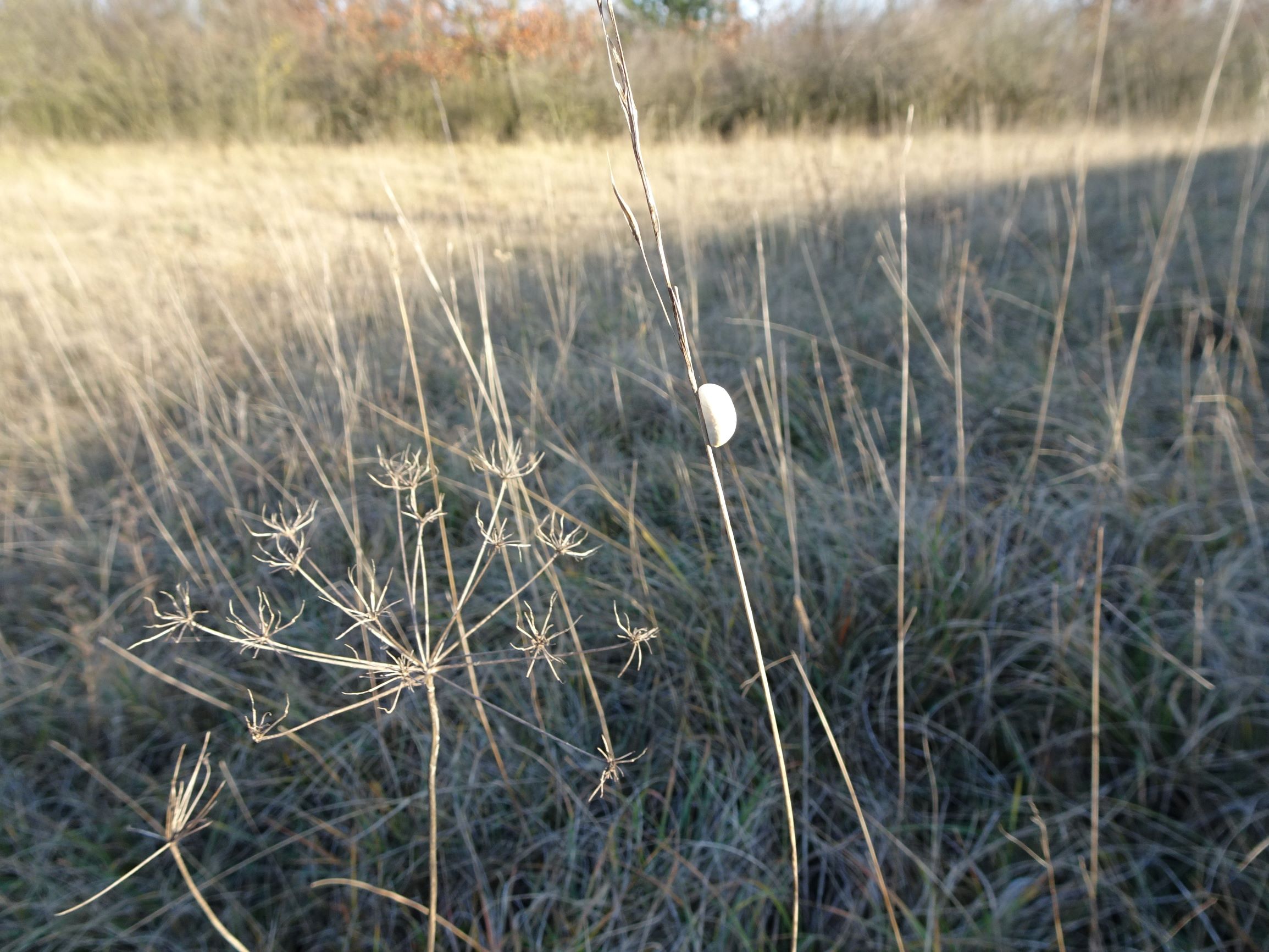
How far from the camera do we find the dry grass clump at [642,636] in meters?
1.19

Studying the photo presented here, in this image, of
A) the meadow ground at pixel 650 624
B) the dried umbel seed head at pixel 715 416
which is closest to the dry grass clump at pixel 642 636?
the meadow ground at pixel 650 624

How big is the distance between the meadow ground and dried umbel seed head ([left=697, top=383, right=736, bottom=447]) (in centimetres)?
24

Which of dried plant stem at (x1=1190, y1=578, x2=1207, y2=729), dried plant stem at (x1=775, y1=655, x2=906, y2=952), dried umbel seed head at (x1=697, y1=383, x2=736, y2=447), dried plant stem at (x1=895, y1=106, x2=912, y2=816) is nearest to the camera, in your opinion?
dried umbel seed head at (x1=697, y1=383, x2=736, y2=447)

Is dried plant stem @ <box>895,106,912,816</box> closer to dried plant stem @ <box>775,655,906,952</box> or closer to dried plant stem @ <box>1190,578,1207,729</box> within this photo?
dried plant stem @ <box>775,655,906,952</box>

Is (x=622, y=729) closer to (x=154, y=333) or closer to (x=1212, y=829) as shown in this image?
(x=1212, y=829)

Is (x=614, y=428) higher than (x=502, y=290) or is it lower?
lower

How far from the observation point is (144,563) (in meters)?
1.95

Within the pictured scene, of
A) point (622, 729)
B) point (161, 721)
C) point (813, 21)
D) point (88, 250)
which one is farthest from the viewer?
point (813, 21)

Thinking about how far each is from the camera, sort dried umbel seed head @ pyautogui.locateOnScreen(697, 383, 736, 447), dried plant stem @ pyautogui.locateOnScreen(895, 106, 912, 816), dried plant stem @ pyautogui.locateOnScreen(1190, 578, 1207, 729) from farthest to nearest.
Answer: dried plant stem @ pyautogui.locateOnScreen(1190, 578, 1207, 729), dried plant stem @ pyautogui.locateOnScreen(895, 106, 912, 816), dried umbel seed head @ pyautogui.locateOnScreen(697, 383, 736, 447)

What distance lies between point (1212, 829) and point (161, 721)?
206 centimetres

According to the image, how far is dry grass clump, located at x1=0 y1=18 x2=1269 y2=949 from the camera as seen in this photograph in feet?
3.91

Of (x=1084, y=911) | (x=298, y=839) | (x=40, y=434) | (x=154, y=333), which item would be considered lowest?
(x=1084, y=911)

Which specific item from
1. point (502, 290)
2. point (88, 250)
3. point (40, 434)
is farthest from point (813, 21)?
point (40, 434)

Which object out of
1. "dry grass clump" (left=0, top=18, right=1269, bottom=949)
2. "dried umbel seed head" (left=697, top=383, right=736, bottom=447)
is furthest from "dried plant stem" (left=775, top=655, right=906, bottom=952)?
"dried umbel seed head" (left=697, top=383, right=736, bottom=447)
